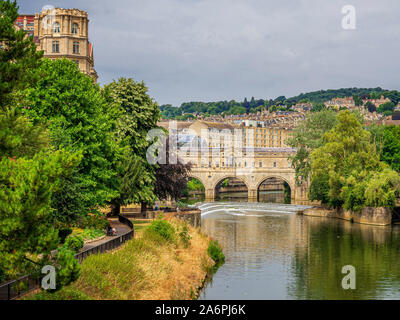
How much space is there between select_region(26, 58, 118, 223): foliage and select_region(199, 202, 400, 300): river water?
9.63m

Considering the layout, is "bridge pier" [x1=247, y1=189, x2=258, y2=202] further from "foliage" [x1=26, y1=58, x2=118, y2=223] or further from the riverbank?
"foliage" [x1=26, y1=58, x2=118, y2=223]

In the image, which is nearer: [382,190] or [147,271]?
[147,271]

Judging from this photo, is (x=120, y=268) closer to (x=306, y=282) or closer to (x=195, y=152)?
(x=306, y=282)

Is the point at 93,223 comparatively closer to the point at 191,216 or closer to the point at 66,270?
the point at 191,216

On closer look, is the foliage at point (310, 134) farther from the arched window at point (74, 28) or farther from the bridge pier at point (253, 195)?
the arched window at point (74, 28)

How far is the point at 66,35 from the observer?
5609 cm

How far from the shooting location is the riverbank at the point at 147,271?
22312mm

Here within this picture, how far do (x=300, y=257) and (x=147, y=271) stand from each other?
17.0m

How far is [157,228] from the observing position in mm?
35125

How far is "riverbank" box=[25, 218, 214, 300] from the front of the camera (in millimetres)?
22312

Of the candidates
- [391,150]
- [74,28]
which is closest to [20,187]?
[74,28]

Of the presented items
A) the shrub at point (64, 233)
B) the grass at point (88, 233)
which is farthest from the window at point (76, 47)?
the shrub at point (64, 233)

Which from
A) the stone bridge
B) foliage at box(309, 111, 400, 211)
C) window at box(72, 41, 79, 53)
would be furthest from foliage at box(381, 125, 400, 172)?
window at box(72, 41, 79, 53)
